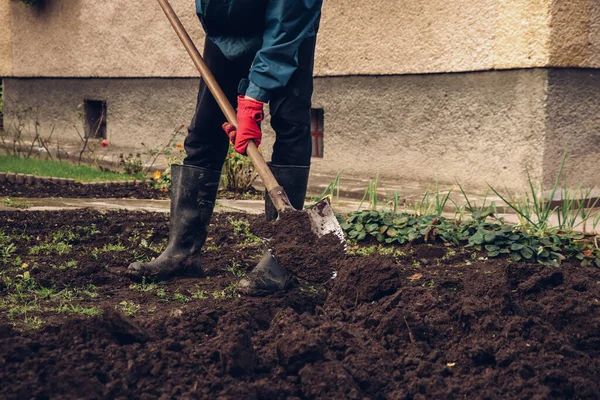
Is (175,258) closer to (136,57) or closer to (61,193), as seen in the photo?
(61,193)

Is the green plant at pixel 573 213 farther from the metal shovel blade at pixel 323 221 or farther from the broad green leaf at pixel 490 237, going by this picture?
the metal shovel blade at pixel 323 221

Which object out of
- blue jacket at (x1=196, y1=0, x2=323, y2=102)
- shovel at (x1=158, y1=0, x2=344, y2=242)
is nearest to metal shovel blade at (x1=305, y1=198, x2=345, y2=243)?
shovel at (x1=158, y1=0, x2=344, y2=242)

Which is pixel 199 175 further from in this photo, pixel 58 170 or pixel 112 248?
pixel 58 170

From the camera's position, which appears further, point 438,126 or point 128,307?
point 438,126

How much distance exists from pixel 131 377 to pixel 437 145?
4878mm

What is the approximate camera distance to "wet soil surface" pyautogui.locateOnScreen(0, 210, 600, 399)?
209 centimetres

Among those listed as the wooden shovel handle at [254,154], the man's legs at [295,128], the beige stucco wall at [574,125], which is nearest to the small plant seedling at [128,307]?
the wooden shovel handle at [254,154]

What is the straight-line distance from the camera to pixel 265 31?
3195mm

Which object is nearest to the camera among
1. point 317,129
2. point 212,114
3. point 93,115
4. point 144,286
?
point 144,286

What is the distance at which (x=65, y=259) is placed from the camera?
3.72m

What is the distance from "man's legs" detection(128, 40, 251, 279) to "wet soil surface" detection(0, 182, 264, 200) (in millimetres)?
2689

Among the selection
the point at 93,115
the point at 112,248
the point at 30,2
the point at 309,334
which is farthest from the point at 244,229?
the point at 30,2

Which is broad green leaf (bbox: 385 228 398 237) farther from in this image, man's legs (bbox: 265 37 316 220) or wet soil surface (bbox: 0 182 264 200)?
wet soil surface (bbox: 0 182 264 200)

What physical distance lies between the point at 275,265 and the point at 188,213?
20.0 inches
